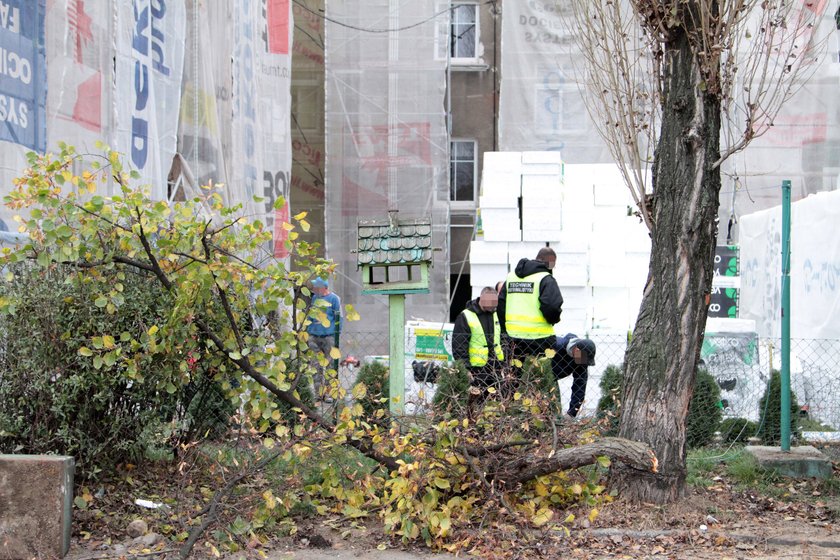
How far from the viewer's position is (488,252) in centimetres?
1469

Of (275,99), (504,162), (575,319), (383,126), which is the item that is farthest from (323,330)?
(383,126)

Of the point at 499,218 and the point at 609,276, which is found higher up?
the point at 499,218

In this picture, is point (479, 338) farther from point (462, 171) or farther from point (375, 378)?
point (462, 171)

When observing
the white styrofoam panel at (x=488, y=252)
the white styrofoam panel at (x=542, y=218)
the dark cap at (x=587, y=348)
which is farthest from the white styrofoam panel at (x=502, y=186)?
the dark cap at (x=587, y=348)

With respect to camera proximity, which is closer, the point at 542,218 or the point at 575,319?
the point at 575,319

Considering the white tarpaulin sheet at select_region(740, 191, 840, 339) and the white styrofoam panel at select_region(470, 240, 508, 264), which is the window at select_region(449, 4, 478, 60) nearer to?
the white styrofoam panel at select_region(470, 240, 508, 264)

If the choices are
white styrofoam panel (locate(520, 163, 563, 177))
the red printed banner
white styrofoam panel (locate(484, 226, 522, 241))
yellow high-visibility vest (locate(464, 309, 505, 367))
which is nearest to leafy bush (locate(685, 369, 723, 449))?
yellow high-visibility vest (locate(464, 309, 505, 367))

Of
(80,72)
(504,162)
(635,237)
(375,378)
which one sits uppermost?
(80,72)

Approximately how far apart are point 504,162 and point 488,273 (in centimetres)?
174

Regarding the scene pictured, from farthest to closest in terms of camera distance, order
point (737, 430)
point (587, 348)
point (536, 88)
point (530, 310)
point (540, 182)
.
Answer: point (536, 88) < point (540, 182) < point (587, 348) < point (737, 430) < point (530, 310)

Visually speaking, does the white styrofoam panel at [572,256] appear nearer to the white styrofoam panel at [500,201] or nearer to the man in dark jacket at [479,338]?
the white styrofoam panel at [500,201]

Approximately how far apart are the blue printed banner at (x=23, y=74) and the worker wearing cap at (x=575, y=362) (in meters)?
5.28

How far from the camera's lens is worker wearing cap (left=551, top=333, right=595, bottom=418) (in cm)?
969

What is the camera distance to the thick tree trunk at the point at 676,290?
21.4 feet
